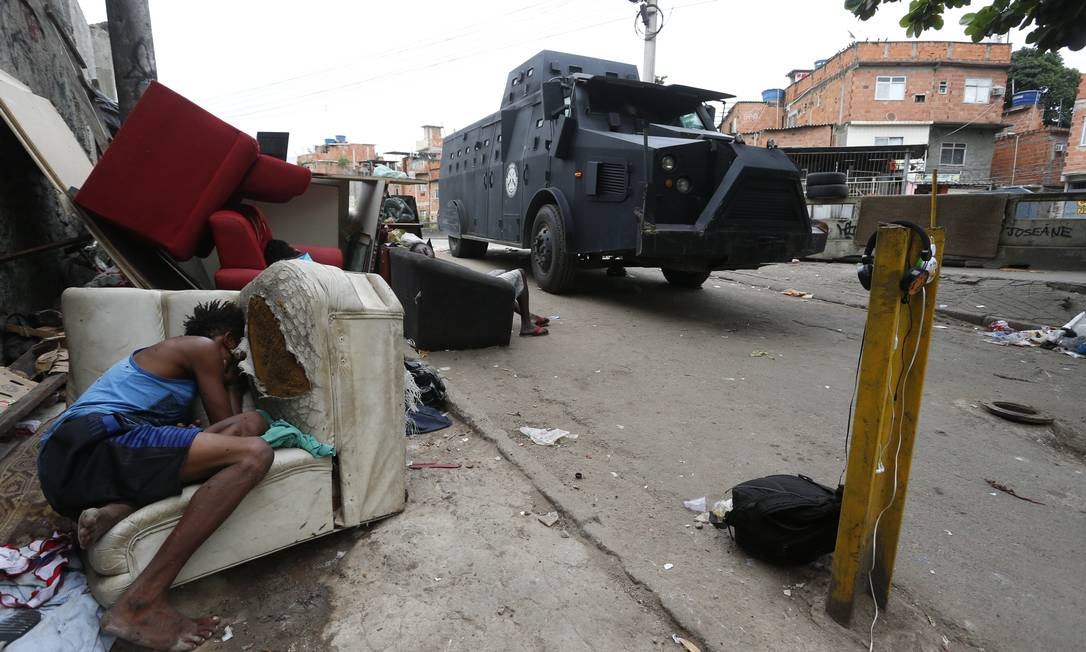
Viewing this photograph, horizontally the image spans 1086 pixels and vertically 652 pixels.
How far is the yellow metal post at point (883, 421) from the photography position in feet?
5.24

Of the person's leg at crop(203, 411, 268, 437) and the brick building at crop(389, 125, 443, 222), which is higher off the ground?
the brick building at crop(389, 125, 443, 222)

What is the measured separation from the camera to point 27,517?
212cm

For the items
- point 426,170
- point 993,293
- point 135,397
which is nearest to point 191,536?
point 135,397

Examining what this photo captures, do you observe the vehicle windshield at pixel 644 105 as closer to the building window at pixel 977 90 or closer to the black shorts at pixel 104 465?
the black shorts at pixel 104 465

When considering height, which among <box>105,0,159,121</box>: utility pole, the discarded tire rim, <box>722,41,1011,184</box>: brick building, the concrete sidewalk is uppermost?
<box>722,41,1011,184</box>: brick building

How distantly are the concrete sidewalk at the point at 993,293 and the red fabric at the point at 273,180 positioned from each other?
6.43 metres

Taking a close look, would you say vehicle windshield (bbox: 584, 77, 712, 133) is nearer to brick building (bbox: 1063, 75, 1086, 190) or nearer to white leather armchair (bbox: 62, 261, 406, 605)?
white leather armchair (bbox: 62, 261, 406, 605)

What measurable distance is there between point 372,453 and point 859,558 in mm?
1700

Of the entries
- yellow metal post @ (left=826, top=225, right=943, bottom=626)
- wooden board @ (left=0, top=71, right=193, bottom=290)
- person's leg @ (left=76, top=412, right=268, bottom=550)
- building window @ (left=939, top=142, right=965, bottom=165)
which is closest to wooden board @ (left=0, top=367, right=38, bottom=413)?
wooden board @ (left=0, top=71, right=193, bottom=290)

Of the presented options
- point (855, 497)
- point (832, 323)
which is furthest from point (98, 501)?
point (832, 323)

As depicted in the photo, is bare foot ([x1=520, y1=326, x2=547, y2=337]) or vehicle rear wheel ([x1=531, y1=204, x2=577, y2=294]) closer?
bare foot ([x1=520, y1=326, x2=547, y2=337])

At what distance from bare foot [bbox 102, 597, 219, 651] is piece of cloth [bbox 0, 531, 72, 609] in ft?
1.11

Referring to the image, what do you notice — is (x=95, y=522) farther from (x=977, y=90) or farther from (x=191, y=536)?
(x=977, y=90)

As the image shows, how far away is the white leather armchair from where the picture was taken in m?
1.94
